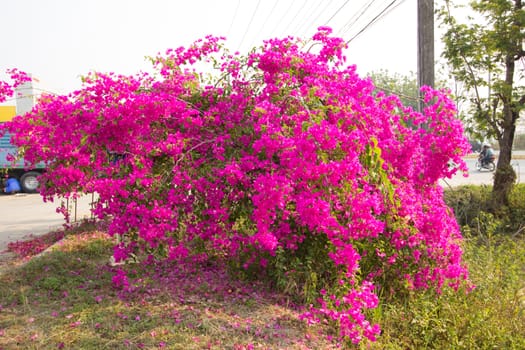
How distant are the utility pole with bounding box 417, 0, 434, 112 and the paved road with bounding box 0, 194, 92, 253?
6.08m

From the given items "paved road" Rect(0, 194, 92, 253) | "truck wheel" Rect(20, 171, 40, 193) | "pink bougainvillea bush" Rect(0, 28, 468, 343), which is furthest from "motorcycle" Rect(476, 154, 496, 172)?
"truck wheel" Rect(20, 171, 40, 193)

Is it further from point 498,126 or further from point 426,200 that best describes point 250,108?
point 498,126

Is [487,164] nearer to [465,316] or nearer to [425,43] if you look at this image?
[425,43]

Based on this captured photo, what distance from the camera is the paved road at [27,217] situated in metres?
9.39

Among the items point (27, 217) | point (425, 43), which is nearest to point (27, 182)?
point (27, 217)

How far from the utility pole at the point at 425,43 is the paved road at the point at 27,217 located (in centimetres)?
608

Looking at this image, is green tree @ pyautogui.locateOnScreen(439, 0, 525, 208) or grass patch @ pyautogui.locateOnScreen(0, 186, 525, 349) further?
green tree @ pyautogui.locateOnScreen(439, 0, 525, 208)

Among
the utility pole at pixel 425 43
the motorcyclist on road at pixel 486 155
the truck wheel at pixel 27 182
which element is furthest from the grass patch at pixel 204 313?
the motorcyclist on road at pixel 486 155

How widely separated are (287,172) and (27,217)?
10886 millimetres

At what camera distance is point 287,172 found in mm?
3445

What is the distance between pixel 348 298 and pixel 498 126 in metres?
7.29

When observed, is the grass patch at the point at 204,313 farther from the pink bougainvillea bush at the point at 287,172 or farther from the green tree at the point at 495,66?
the green tree at the point at 495,66

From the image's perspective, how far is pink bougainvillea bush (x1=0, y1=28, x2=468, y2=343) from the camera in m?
3.29

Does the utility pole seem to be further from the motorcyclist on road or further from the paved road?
the motorcyclist on road
